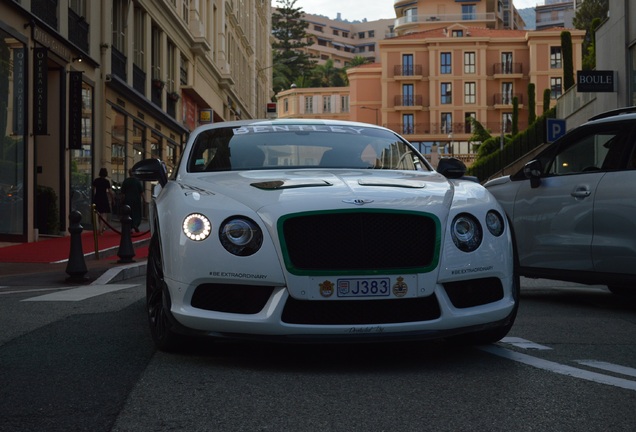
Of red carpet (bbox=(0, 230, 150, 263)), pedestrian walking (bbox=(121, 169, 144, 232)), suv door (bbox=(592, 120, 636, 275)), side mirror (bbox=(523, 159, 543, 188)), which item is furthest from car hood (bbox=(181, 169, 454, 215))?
pedestrian walking (bbox=(121, 169, 144, 232))

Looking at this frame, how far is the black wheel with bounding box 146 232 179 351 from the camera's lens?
4.77m

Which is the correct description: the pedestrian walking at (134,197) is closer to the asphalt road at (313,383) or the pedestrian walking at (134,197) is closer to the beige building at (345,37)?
the asphalt road at (313,383)

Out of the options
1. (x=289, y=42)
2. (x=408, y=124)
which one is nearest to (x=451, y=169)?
(x=408, y=124)

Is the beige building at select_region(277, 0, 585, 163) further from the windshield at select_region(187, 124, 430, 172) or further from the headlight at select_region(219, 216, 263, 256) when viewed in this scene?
the headlight at select_region(219, 216, 263, 256)

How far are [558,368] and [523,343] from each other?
805 millimetres

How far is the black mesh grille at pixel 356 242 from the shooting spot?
4477 mm

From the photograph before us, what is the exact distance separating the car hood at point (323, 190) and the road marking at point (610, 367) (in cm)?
110

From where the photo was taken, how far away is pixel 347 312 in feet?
14.8

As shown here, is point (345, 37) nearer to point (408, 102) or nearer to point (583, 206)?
point (408, 102)

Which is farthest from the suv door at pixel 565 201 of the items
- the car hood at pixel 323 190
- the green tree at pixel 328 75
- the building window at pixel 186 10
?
the green tree at pixel 328 75

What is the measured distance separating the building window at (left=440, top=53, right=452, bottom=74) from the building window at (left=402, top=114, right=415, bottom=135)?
5249 mm

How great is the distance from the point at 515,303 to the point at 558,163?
369 centimetres

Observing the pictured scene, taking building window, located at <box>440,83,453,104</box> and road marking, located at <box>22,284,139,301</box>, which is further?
building window, located at <box>440,83,453,104</box>

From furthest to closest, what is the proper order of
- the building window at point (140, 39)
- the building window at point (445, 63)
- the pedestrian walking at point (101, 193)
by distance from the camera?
the building window at point (445, 63)
the building window at point (140, 39)
the pedestrian walking at point (101, 193)
